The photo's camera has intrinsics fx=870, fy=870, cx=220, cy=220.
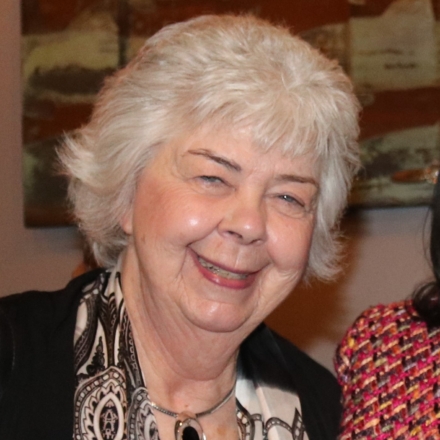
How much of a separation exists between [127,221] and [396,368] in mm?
646

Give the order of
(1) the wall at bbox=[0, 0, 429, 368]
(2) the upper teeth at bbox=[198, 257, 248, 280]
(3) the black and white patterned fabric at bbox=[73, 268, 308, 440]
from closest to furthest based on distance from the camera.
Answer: (3) the black and white patterned fabric at bbox=[73, 268, 308, 440] → (2) the upper teeth at bbox=[198, 257, 248, 280] → (1) the wall at bbox=[0, 0, 429, 368]

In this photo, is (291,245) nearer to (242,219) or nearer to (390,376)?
(242,219)

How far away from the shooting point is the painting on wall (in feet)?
10.1

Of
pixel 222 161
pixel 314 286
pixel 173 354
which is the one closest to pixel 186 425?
pixel 173 354

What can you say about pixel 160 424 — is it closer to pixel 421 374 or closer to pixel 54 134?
pixel 421 374

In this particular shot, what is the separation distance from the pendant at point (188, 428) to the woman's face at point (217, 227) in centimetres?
20

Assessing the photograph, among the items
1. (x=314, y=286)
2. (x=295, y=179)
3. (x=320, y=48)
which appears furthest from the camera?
(x=314, y=286)

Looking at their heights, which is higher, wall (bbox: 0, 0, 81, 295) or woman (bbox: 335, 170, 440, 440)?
wall (bbox: 0, 0, 81, 295)

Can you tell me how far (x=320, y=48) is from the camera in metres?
3.10

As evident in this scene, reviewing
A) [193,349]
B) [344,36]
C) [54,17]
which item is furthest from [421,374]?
[54,17]

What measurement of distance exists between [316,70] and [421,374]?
0.67 metres

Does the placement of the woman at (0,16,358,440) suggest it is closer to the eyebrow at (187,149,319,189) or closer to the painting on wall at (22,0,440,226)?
the eyebrow at (187,149,319,189)

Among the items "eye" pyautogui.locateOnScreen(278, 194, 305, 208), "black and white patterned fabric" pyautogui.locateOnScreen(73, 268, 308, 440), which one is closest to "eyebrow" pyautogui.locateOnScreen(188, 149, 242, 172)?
"eye" pyautogui.locateOnScreen(278, 194, 305, 208)

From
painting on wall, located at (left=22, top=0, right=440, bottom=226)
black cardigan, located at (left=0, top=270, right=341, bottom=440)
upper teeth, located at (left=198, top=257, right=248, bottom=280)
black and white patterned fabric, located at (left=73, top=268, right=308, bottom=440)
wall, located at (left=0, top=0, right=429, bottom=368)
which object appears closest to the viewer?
black cardigan, located at (left=0, top=270, right=341, bottom=440)
